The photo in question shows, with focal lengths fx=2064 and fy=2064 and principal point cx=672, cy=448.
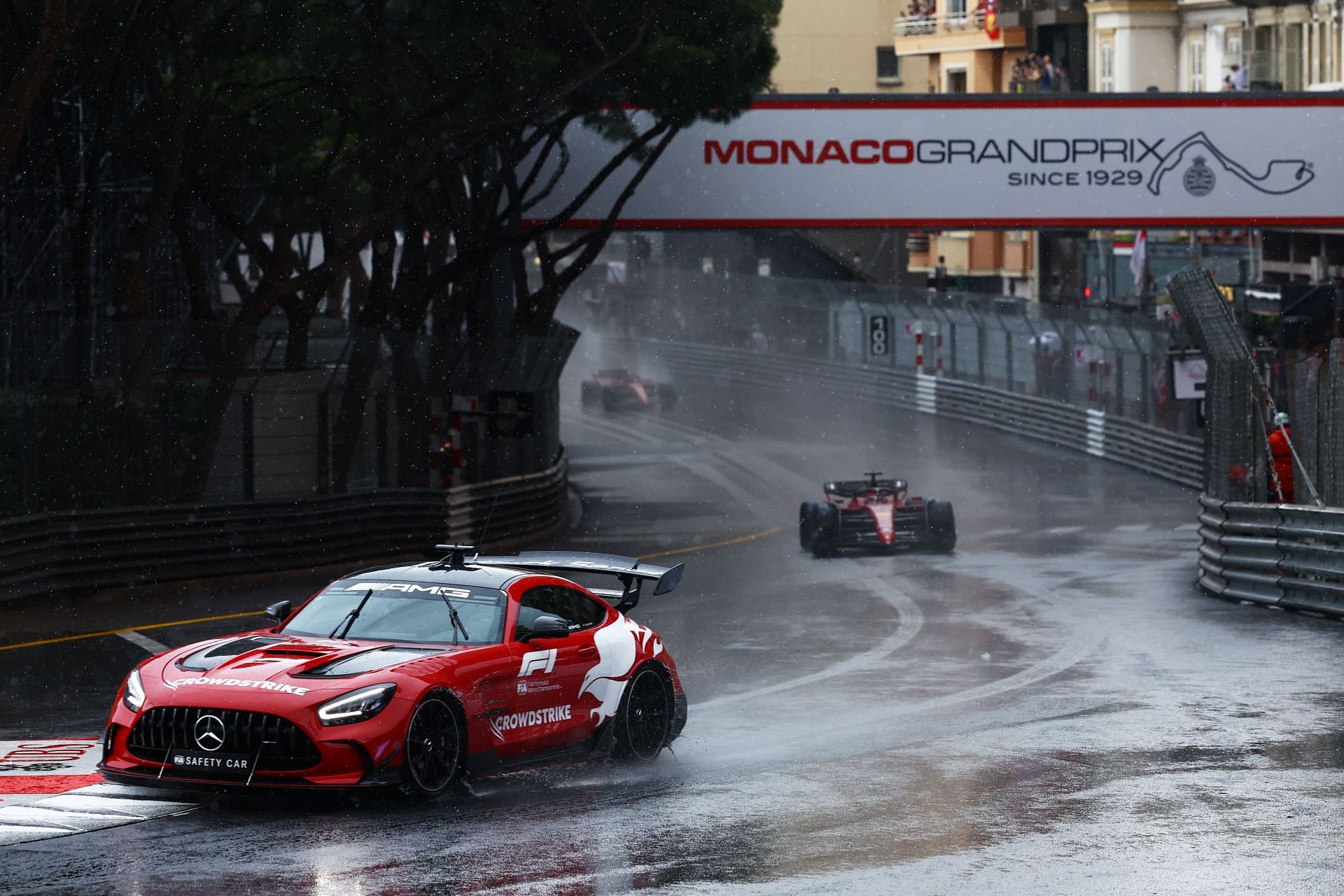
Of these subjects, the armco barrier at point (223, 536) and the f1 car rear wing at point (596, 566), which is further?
the armco barrier at point (223, 536)

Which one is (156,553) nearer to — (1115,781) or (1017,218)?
(1115,781)

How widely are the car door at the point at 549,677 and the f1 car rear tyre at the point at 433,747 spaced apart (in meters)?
0.40

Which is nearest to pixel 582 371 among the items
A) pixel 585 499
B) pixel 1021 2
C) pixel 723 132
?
pixel 1021 2

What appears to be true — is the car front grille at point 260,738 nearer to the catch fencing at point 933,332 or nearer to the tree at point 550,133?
the tree at point 550,133

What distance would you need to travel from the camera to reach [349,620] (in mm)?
11031

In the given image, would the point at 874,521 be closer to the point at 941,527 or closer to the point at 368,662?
the point at 941,527

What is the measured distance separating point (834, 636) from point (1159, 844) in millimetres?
9750

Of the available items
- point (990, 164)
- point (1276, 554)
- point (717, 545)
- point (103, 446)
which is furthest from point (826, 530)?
point (990, 164)

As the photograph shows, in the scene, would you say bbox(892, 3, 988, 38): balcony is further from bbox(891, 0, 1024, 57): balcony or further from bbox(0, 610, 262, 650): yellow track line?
bbox(0, 610, 262, 650): yellow track line

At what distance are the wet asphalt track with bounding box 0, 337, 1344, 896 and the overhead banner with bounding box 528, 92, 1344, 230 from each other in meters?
9.59

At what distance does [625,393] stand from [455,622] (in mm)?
52408

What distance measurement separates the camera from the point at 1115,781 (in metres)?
11.0

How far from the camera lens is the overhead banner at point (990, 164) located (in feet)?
117

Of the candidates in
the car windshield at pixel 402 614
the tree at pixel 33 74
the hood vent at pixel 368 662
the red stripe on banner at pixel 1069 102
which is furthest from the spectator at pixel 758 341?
the hood vent at pixel 368 662
